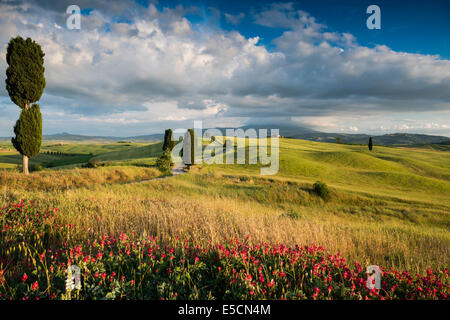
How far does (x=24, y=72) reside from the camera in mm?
19953

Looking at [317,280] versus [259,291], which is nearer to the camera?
[259,291]

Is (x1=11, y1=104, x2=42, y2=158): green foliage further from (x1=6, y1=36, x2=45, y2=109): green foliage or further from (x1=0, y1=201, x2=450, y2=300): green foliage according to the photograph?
(x1=0, y1=201, x2=450, y2=300): green foliage

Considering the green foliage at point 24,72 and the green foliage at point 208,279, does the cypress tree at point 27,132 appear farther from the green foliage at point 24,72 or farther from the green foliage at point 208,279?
the green foliage at point 208,279

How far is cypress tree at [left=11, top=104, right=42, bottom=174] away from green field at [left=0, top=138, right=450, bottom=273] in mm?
2813

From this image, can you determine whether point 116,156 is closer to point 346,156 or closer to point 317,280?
point 346,156

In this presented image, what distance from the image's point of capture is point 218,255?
3.77 metres

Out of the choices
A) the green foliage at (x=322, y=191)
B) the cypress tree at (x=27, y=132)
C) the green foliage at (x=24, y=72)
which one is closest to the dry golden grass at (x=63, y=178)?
the cypress tree at (x=27, y=132)

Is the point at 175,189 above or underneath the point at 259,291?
underneath

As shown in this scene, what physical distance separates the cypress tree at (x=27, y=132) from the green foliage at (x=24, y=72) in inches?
35.8

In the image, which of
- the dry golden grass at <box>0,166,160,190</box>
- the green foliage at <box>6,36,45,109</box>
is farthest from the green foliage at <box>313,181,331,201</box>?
the green foliage at <box>6,36,45,109</box>

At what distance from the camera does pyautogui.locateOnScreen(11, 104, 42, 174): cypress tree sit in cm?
2044

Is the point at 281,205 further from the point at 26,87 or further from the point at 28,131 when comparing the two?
the point at 26,87
